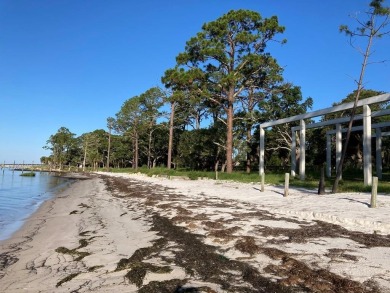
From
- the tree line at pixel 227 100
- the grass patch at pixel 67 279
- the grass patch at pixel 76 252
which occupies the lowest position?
the grass patch at pixel 76 252

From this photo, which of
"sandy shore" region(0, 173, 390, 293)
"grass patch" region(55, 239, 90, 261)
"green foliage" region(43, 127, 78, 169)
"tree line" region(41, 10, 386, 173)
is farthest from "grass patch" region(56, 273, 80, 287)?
"green foliage" region(43, 127, 78, 169)

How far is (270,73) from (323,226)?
72.0 feet

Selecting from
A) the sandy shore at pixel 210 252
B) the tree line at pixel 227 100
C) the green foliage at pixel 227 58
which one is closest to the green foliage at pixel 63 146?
the tree line at pixel 227 100

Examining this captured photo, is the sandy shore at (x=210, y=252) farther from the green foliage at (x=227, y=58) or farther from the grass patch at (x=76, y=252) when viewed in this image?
the green foliage at (x=227, y=58)

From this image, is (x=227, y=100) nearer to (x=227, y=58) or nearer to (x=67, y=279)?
(x=227, y=58)

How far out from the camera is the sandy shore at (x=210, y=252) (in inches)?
171

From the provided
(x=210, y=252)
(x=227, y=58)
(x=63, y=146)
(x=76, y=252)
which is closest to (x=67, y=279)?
(x=76, y=252)

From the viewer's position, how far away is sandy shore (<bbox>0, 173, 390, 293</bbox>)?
4355 millimetres

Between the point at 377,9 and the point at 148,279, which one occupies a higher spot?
the point at 377,9

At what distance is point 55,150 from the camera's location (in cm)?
10112

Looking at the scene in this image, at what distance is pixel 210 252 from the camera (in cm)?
576

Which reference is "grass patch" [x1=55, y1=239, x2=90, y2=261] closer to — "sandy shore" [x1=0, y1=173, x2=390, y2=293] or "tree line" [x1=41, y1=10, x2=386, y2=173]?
"sandy shore" [x1=0, y1=173, x2=390, y2=293]

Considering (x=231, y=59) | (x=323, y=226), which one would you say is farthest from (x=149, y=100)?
(x=323, y=226)

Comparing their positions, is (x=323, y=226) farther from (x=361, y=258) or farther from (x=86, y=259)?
(x=86, y=259)
